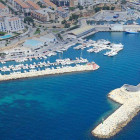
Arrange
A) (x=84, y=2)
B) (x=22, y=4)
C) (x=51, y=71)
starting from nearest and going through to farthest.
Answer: (x=51, y=71) < (x=22, y=4) < (x=84, y=2)

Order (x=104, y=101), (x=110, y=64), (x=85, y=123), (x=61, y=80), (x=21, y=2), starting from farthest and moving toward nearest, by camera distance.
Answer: (x=21, y=2) < (x=110, y=64) < (x=61, y=80) < (x=104, y=101) < (x=85, y=123)

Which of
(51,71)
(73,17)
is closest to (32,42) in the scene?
(51,71)

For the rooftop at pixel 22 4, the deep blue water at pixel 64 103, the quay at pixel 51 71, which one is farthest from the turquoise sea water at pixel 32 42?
the rooftop at pixel 22 4

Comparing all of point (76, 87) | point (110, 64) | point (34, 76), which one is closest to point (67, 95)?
point (76, 87)

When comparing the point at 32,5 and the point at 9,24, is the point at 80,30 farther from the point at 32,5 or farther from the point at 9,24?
the point at 32,5

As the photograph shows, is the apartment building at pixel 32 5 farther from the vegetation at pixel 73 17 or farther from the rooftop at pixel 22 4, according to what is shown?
the vegetation at pixel 73 17

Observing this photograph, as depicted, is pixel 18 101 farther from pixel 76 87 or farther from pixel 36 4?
pixel 36 4

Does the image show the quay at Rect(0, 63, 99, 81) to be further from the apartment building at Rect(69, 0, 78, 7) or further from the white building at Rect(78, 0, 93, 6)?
the white building at Rect(78, 0, 93, 6)
